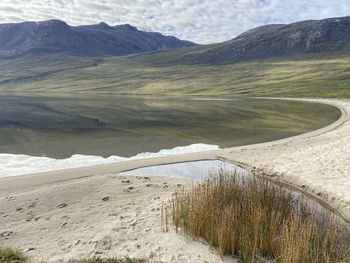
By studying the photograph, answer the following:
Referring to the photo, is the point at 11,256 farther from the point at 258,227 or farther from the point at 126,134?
the point at 126,134

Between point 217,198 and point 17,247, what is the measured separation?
5953mm

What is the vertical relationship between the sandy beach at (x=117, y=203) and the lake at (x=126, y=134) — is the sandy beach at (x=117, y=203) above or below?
above

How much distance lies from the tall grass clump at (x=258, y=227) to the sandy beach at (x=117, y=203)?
462 millimetres

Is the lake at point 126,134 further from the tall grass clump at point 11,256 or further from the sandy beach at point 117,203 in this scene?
the tall grass clump at point 11,256

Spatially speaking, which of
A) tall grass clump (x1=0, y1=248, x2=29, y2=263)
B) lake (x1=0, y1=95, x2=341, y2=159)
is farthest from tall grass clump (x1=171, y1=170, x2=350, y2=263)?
lake (x1=0, y1=95, x2=341, y2=159)

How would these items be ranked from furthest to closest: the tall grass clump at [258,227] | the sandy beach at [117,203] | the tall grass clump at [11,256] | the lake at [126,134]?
the lake at [126,134] < the sandy beach at [117,203] < the tall grass clump at [11,256] < the tall grass clump at [258,227]

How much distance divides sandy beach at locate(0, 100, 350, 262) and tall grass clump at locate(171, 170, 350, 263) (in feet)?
1.52

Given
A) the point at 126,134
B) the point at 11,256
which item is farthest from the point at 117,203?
the point at 126,134

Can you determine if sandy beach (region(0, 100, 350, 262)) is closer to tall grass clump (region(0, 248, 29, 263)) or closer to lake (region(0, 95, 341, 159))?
tall grass clump (region(0, 248, 29, 263))

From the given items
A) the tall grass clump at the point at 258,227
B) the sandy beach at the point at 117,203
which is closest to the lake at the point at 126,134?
the sandy beach at the point at 117,203

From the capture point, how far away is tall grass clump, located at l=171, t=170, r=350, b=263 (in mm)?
9250

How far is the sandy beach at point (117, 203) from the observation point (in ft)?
35.1

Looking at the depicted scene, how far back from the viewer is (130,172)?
2202cm

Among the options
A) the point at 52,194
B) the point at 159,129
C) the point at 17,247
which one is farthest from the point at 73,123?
the point at 17,247
